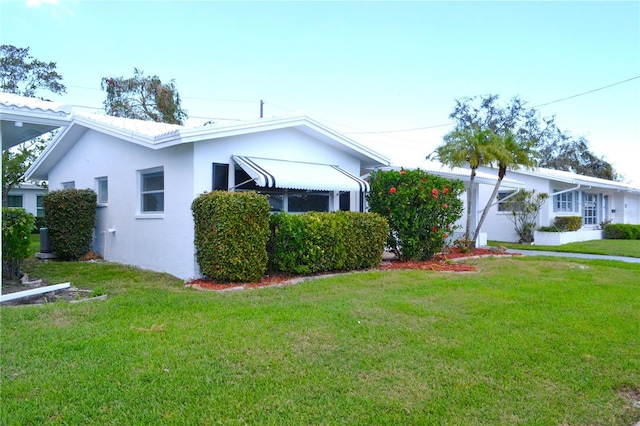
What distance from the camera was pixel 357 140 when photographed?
47.3 feet

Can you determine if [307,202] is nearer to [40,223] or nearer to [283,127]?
[283,127]

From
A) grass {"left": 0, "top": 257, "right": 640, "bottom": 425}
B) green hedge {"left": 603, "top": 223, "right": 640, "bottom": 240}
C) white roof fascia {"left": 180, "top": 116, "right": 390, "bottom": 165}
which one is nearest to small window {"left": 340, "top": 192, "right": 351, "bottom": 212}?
white roof fascia {"left": 180, "top": 116, "right": 390, "bottom": 165}

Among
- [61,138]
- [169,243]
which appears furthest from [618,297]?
[61,138]

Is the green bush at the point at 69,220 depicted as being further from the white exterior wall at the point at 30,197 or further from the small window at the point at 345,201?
the white exterior wall at the point at 30,197

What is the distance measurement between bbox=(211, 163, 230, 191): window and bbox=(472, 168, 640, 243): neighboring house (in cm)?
1498

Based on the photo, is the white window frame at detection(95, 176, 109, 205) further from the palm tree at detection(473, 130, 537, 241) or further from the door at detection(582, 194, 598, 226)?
the door at detection(582, 194, 598, 226)

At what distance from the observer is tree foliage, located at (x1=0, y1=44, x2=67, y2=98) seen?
33344 millimetres

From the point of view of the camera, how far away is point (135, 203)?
46.1ft

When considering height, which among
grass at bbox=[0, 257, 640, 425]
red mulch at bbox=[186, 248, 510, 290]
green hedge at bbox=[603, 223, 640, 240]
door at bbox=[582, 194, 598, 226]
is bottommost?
grass at bbox=[0, 257, 640, 425]

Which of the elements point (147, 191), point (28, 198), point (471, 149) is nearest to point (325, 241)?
point (147, 191)

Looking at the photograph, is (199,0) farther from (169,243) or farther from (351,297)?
(351,297)

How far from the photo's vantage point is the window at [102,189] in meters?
16.2

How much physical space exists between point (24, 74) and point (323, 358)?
38.0 m

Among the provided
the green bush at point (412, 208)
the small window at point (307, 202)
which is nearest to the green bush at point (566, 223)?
the green bush at point (412, 208)
